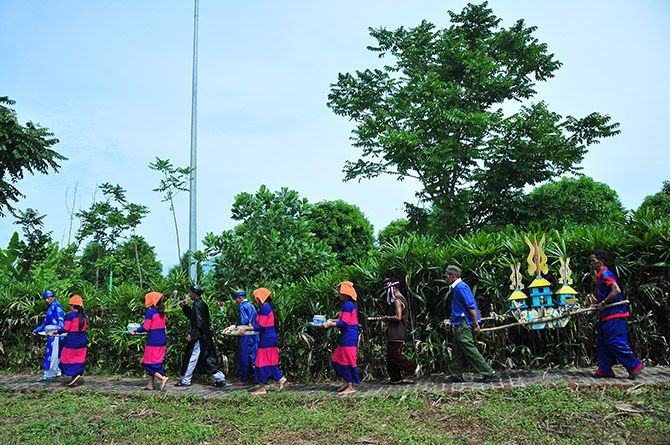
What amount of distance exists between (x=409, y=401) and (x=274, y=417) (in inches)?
72.7

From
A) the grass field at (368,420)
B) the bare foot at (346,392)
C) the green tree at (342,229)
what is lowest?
the grass field at (368,420)

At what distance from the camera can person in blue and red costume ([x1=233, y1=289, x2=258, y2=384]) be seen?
10602mm

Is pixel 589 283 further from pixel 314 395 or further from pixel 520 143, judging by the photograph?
pixel 520 143

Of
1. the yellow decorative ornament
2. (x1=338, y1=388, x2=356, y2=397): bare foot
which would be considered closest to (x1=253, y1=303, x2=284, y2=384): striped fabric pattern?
(x1=338, y1=388, x2=356, y2=397): bare foot

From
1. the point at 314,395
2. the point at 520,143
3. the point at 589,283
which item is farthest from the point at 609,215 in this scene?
the point at 314,395

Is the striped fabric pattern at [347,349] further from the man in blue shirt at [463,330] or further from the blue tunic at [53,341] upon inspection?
the blue tunic at [53,341]

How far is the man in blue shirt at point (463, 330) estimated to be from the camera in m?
8.65

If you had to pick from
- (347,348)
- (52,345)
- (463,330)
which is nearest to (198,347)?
A: (347,348)

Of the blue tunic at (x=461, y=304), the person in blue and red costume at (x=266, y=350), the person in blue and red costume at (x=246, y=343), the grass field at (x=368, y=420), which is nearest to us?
the grass field at (x=368, y=420)

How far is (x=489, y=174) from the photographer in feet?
66.4

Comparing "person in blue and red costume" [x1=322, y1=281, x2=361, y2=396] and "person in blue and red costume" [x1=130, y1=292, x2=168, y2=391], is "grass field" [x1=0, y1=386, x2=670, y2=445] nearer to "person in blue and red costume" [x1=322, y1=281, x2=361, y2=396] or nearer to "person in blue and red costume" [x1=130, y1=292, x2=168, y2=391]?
"person in blue and red costume" [x1=322, y1=281, x2=361, y2=396]

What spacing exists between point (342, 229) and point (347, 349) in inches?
826

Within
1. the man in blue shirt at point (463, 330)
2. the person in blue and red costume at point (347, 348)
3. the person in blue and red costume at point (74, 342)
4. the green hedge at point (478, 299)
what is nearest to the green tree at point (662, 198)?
the green hedge at point (478, 299)

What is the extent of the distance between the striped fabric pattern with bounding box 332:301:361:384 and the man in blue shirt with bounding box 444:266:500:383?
1549 millimetres
